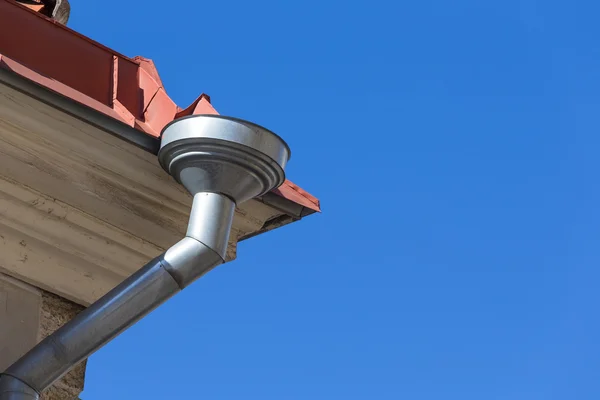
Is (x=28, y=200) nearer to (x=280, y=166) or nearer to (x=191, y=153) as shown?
(x=191, y=153)

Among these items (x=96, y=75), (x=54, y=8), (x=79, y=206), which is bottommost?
(x=79, y=206)

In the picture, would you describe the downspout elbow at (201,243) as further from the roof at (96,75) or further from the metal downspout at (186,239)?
the roof at (96,75)

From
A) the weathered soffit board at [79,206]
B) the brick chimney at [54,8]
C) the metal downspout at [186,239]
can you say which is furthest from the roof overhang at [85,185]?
the brick chimney at [54,8]

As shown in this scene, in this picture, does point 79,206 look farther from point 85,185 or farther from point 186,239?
point 186,239

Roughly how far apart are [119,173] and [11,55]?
→ 40cm

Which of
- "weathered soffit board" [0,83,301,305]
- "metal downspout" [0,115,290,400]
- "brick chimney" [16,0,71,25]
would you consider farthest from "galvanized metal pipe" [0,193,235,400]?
"brick chimney" [16,0,71,25]

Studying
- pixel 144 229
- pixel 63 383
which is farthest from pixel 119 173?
pixel 63 383

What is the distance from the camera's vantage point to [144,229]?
3.04 meters

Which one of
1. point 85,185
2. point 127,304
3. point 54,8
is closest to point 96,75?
point 85,185

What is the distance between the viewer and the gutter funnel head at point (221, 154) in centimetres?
275

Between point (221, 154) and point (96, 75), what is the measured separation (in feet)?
1.47

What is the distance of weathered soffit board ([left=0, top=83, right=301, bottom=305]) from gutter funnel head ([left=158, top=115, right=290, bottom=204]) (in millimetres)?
98

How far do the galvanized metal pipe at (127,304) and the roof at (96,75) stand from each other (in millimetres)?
226

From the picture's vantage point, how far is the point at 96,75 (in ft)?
9.70
